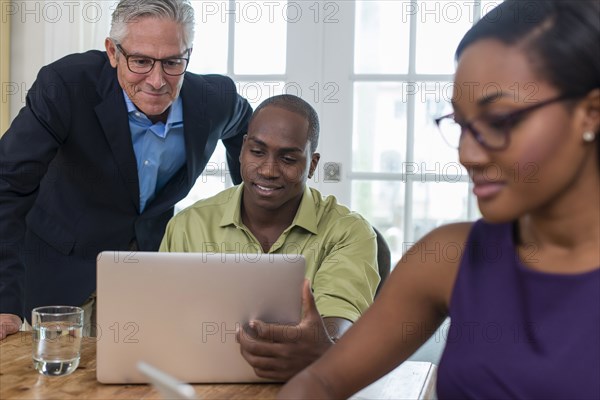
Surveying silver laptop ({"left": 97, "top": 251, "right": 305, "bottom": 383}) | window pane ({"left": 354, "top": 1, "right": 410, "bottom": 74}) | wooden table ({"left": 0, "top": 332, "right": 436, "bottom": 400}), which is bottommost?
wooden table ({"left": 0, "top": 332, "right": 436, "bottom": 400})

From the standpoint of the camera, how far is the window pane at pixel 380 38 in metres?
3.34

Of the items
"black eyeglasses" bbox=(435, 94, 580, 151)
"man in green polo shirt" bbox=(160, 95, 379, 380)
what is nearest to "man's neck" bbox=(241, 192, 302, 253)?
"man in green polo shirt" bbox=(160, 95, 379, 380)

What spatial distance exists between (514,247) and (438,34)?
2.24 metres

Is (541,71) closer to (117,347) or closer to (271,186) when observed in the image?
(117,347)

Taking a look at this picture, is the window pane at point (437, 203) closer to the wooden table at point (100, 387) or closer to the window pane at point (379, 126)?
the window pane at point (379, 126)

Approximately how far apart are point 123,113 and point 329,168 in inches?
48.6

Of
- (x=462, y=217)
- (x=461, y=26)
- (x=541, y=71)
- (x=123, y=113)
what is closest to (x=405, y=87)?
(x=461, y=26)

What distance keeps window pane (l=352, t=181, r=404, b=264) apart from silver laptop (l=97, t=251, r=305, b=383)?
1961 mm

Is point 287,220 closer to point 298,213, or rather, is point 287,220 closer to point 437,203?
point 298,213

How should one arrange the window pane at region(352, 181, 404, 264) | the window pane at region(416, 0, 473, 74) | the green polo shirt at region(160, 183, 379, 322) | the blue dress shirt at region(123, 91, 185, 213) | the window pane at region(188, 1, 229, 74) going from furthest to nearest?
the window pane at region(188, 1, 229, 74) < the window pane at region(352, 181, 404, 264) < the window pane at region(416, 0, 473, 74) < the blue dress shirt at region(123, 91, 185, 213) < the green polo shirt at region(160, 183, 379, 322)

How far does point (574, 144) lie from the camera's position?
3.42ft

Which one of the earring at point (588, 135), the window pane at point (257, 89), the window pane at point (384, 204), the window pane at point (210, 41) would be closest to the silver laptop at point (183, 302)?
the earring at point (588, 135)

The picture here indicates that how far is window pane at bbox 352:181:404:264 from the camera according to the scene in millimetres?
3381

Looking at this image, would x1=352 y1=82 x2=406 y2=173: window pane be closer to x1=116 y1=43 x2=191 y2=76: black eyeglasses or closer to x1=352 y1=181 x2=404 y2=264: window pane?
x1=352 y1=181 x2=404 y2=264: window pane
